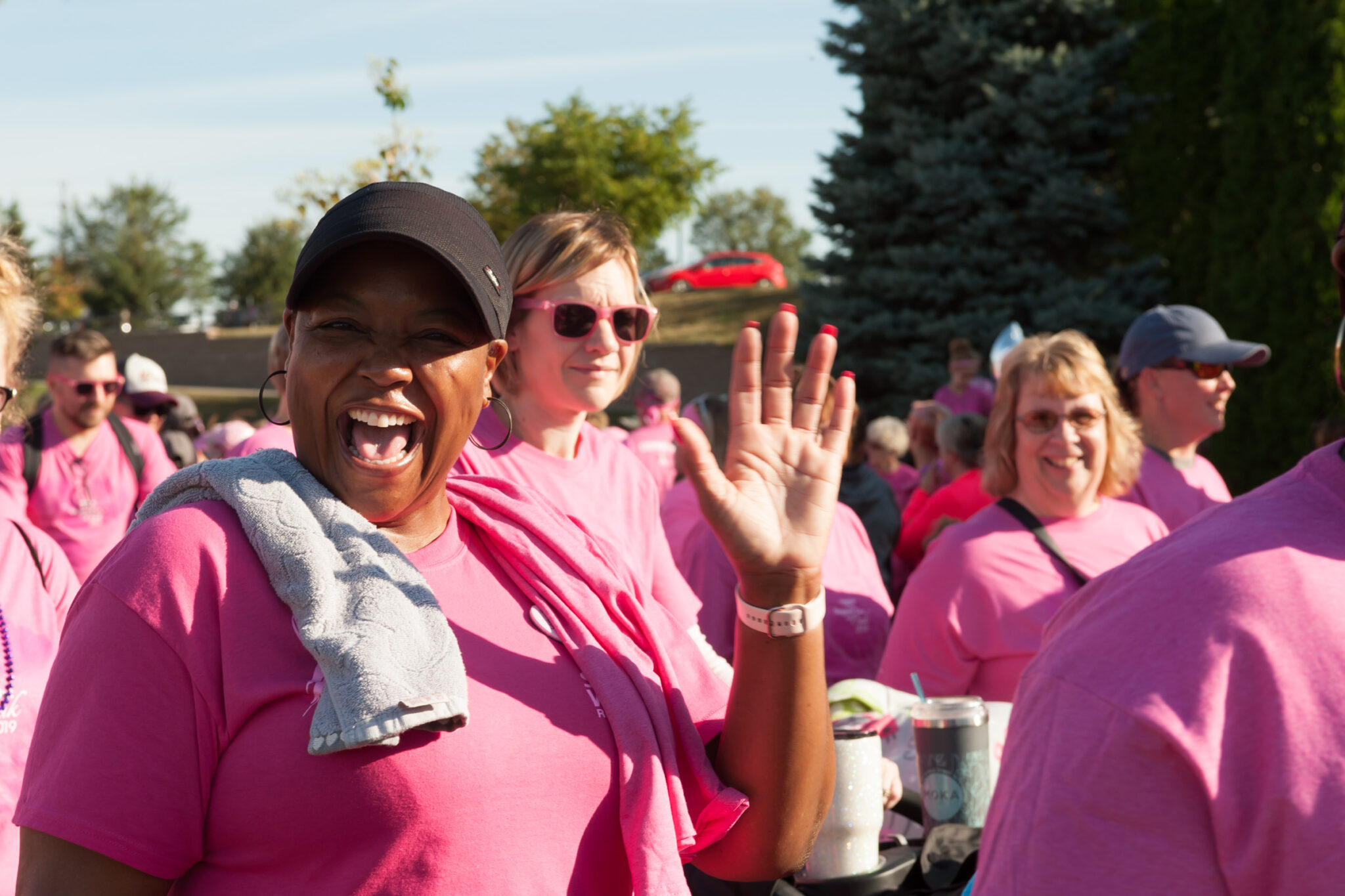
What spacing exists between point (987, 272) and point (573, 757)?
601 inches

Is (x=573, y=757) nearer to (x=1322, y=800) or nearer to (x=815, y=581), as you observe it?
(x=815, y=581)

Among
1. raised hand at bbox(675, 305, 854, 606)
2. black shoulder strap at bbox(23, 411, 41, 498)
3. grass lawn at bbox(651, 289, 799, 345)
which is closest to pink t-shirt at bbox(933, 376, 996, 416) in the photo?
black shoulder strap at bbox(23, 411, 41, 498)

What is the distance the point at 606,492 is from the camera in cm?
352

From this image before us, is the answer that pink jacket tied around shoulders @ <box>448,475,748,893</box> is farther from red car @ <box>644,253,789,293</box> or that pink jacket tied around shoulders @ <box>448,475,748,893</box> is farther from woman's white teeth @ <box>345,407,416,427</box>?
red car @ <box>644,253,789,293</box>

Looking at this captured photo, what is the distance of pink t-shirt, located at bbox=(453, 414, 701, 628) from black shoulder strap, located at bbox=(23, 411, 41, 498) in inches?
150

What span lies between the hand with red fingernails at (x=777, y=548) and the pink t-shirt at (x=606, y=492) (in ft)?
3.82

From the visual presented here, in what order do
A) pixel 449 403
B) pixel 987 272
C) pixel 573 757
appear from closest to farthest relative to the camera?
pixel 573 757 → pixel 449 403 → pixel 987 272

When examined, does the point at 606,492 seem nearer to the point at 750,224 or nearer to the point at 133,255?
the point at 133,255

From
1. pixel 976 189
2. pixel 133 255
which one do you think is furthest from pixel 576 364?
pixel 133 255

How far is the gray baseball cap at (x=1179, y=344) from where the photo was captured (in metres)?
5.86

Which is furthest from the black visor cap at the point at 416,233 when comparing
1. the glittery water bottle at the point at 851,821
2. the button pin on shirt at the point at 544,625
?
the glittery water bottle at the point at 851,821

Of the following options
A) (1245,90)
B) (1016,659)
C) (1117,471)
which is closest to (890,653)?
(1016,659)

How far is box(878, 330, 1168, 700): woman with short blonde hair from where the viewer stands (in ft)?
12.9

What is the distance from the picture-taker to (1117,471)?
4527mm
